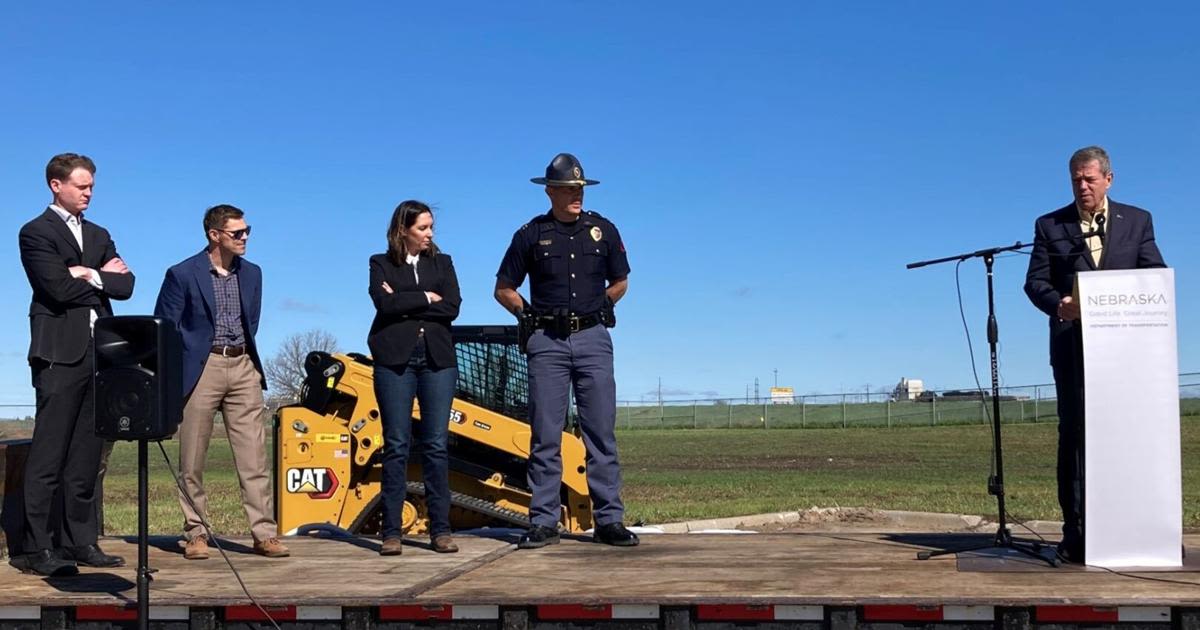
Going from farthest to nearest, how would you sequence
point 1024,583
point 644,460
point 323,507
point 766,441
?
point 766,441, point 644,460, point 323,507, point 1024,583

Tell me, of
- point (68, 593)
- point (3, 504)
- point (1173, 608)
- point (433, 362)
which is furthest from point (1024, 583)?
point (3, 504)

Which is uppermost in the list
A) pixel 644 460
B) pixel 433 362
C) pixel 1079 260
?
pixel 1079 260

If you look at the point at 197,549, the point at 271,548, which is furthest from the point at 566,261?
the point at 197,549

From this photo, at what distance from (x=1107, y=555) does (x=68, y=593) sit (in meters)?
5.20

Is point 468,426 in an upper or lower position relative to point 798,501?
upper

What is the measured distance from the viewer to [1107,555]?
20.3 feet

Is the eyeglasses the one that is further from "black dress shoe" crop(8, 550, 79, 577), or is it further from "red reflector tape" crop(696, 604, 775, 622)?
"red reflector tape" crop(696, 604, 775, 622)

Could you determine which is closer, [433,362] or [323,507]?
[433,362]

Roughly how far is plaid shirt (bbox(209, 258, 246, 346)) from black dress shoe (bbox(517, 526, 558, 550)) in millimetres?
2152

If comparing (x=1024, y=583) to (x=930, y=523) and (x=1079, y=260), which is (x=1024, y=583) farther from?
(x=930, y=523)

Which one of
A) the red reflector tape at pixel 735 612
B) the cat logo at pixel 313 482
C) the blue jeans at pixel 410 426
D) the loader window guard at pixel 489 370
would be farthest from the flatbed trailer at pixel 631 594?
the loader window guard at pixel 489 370

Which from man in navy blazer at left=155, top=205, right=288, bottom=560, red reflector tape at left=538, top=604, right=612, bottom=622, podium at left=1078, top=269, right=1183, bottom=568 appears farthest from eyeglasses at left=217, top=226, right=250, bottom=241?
podium at left=1078, top=269, right=1183, bottom=568

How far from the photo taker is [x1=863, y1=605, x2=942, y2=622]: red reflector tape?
5.31 metres

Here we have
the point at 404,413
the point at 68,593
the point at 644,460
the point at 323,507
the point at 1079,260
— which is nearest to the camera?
the point at 68,593
